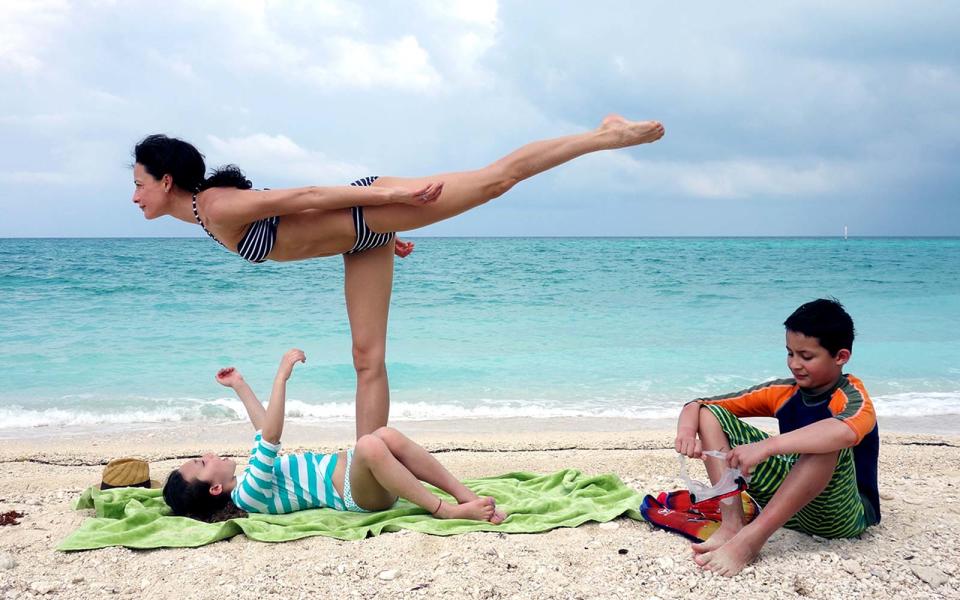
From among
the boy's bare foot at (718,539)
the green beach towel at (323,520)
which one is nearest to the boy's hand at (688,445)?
the boy's bare foot at (718,539)

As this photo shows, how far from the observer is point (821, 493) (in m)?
3.36

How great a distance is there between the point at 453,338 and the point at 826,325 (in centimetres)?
1033

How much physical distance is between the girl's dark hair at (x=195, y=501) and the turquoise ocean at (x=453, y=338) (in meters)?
4.30

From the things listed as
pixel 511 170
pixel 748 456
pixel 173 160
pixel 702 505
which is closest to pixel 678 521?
pixel 702 505

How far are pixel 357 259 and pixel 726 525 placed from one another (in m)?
2.28

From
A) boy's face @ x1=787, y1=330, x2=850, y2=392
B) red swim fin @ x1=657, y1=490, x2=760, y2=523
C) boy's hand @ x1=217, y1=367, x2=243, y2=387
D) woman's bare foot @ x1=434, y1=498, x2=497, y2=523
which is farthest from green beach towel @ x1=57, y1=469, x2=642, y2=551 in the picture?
boy's face @ x1=787, y1=330, x2=850, y2=392

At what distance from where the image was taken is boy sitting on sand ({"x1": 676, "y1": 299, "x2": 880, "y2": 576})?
3.11m

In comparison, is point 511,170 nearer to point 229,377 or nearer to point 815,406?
point 815,406

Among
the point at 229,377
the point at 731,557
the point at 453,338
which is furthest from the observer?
the point at 453,338

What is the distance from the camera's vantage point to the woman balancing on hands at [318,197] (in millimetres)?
3852

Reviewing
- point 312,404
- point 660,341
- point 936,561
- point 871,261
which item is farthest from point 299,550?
point 871,261

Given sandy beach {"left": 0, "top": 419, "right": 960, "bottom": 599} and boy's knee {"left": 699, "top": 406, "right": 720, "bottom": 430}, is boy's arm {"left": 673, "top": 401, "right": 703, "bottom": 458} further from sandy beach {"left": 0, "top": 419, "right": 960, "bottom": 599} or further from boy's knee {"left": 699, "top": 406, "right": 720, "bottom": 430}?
sandy beach {"left": 0, "top": 419, "right": 960, "bottom": 599}

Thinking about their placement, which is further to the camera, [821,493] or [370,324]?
[370,324]

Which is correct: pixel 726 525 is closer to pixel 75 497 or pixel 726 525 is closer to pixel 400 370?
pixel 75 497
